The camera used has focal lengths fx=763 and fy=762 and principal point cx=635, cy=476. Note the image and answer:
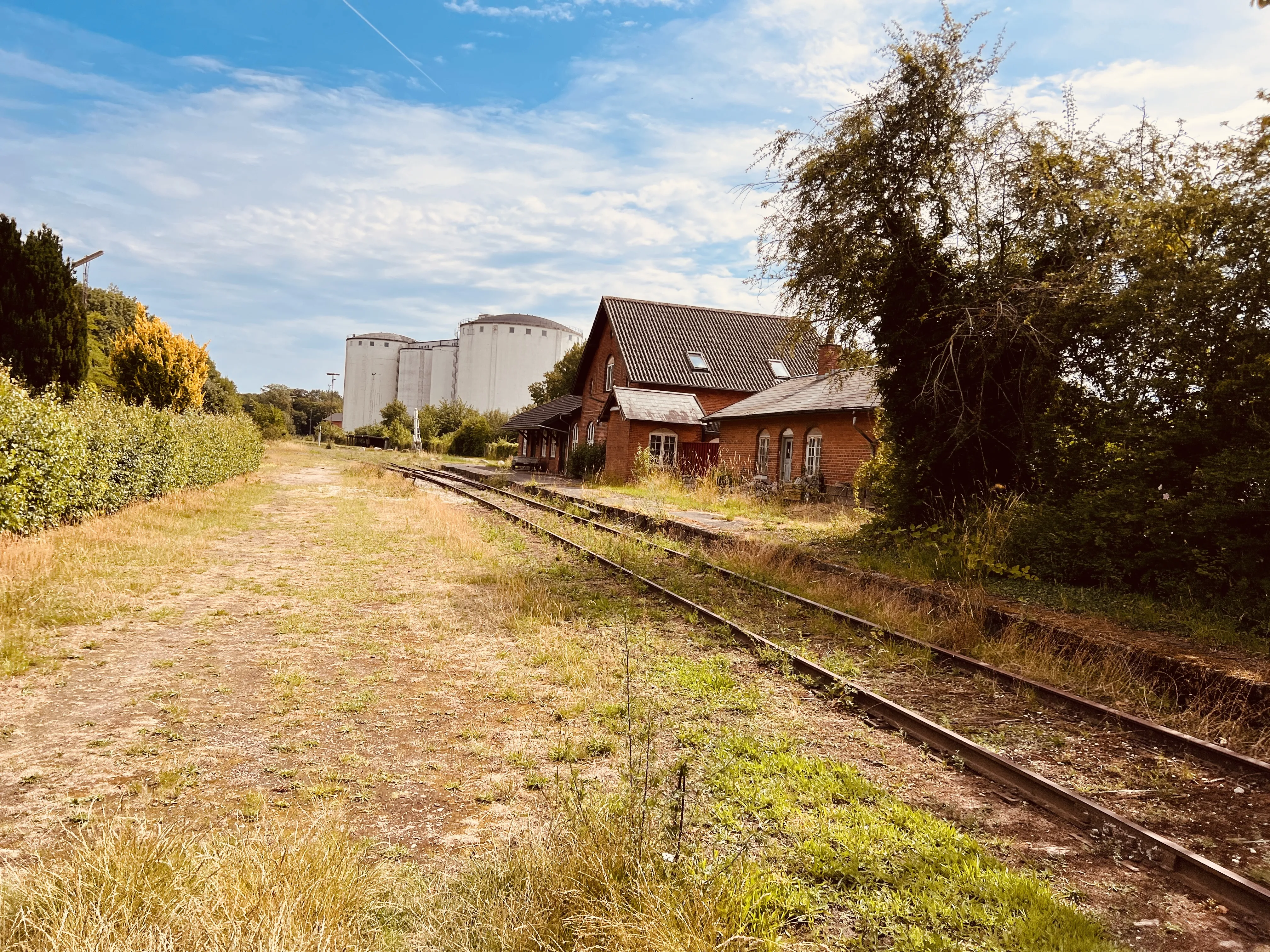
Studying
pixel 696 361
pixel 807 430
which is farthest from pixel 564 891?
pixel 696 361

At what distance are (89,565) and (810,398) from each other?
1983 cm

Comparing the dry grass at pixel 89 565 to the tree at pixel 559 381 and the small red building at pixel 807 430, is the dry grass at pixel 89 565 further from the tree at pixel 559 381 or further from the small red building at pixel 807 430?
the tree at pixel 559 381

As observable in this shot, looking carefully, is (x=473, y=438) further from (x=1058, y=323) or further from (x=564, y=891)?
(x=564, y=891)

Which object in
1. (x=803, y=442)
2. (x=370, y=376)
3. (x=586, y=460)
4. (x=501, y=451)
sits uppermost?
(x=370, y=376)

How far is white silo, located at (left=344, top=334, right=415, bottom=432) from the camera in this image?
9738 centimetres

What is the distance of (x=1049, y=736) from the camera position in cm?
530

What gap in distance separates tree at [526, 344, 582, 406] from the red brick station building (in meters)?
12.0

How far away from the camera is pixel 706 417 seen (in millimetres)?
30500

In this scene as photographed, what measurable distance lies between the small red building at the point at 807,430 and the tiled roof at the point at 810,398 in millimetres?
34

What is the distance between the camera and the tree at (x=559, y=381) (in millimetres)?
55406

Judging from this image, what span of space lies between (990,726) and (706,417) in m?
25.4

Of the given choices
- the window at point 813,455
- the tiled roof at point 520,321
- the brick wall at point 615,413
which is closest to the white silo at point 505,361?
the tiled roof at point 520,321

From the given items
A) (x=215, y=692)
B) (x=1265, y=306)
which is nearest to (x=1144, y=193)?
(x=1265, y=306)

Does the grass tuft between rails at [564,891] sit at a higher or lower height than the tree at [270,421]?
lower
